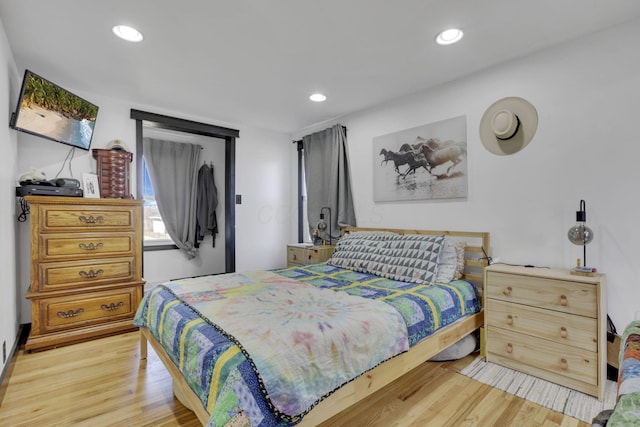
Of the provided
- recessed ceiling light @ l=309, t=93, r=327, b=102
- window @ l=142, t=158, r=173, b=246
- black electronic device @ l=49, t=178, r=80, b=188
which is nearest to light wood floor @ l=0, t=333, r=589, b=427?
black electronic device @ l=49, t=178, r=80, b=188

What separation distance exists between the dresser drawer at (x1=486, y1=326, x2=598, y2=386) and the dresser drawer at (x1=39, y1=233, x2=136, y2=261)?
3.35 meters

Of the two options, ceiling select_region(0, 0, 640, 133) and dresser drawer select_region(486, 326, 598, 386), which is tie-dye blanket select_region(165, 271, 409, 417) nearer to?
dresser drawer select_region(486, 326, 598, 386)

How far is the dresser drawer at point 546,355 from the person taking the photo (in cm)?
189

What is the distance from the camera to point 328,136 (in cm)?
398

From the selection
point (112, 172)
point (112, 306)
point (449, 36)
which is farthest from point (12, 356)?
point (449, 36)

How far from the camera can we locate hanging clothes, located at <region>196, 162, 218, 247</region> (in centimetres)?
496

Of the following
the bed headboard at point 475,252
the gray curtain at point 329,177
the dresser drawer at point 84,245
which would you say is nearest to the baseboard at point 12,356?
the dresser drawer at point 84,245

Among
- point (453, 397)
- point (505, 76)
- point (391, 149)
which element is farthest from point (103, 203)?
point (505, 76)

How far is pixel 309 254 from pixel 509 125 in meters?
2.44

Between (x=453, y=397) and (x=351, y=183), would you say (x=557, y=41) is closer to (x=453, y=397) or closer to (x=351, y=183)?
(x=351, y=183)

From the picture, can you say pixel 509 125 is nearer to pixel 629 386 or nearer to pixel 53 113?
pixel 629 386

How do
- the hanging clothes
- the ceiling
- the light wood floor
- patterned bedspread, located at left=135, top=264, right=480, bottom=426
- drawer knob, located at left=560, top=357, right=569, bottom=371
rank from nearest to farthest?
1. patterned bedspread, located at left=135, top=264, right=480, bottom=426
2. the light wood floor
3. the ceiling
4. drawer knob, located at left=560, top=357, right=569, bottom=371
5. the hanging clothes

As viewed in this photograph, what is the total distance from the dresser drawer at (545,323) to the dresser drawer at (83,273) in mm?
3271

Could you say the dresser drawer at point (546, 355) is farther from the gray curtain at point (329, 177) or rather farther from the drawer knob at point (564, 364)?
the gray curtain at point (329, 177)
